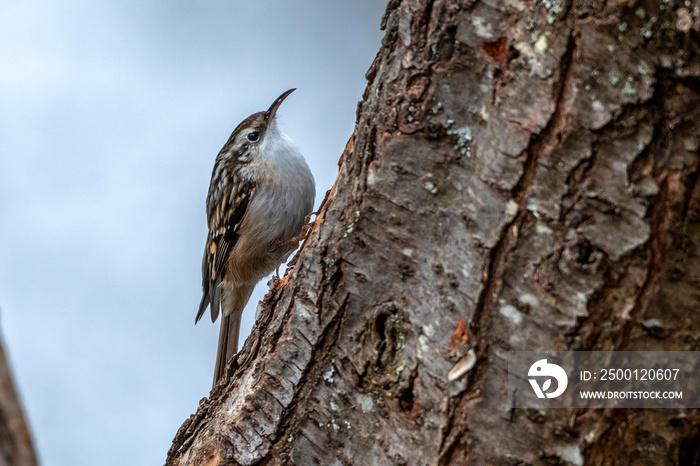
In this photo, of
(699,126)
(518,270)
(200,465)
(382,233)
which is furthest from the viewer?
A: (200,465)

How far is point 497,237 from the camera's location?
1435 mm

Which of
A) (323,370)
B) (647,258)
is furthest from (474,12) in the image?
(323,370)

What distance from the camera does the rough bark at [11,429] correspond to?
30.2 inches

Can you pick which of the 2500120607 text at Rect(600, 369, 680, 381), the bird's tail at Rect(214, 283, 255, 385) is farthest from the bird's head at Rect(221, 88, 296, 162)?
the 2500120607 text at Rect(600, 369, 680, 381)

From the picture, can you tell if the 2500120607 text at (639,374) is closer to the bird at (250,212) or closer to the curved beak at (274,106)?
the bird at (250,212)

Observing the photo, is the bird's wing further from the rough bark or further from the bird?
the rough bark

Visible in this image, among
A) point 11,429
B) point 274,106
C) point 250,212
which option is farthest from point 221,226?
point 11,429

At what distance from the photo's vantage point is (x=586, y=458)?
1413 mm

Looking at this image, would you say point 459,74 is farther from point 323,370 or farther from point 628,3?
point 323,370

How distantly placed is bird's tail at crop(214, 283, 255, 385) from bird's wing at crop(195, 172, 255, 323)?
5cm

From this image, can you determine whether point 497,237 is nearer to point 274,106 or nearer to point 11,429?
point 11,429

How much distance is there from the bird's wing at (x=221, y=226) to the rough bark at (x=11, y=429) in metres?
3.10

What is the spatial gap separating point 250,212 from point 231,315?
0.64 meters

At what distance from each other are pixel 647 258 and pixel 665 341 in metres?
0.18
